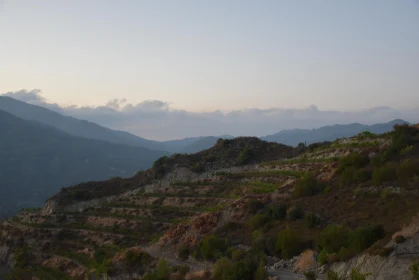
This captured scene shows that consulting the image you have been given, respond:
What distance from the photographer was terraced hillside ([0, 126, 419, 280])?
18.8m

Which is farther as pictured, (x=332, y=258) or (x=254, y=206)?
(x=254, y=206)

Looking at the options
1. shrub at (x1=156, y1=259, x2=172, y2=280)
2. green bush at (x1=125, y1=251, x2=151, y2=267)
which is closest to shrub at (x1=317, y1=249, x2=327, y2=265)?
shrub at (x1=156, y1=259, x2=172, y2=280)

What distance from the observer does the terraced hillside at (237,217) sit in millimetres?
18797

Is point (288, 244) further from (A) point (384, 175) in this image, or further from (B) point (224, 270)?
(A) point (384, 175)

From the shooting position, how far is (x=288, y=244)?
67.2 feet

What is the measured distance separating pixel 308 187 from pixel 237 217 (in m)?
5.20

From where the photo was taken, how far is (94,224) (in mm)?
44125

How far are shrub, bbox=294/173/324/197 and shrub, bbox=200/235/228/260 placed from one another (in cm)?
671

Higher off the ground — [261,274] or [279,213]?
[279,213]

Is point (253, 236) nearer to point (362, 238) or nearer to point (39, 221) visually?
point (362, 238)

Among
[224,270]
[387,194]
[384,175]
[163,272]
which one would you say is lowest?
[163,272]

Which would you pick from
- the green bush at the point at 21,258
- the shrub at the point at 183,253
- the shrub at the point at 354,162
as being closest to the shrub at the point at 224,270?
the shrub at the point at 183,253

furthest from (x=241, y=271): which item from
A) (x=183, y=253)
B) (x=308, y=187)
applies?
(x=308, y=187)

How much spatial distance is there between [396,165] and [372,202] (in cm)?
400
